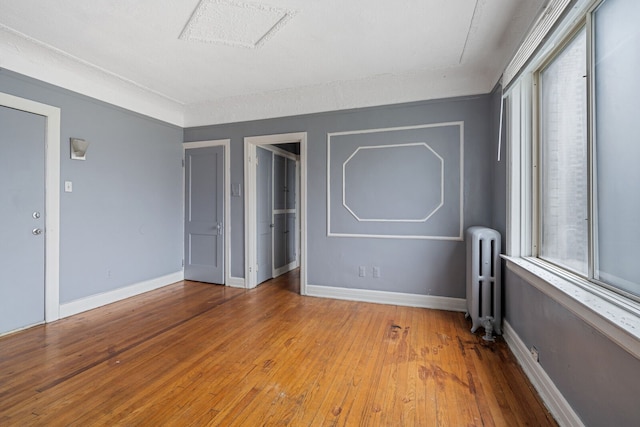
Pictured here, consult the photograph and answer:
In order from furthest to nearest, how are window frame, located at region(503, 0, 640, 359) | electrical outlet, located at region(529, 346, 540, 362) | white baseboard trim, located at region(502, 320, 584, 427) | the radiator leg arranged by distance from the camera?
1. the radiator leg
2. electrical outlet, located at region(529, 346, 540, 362)
3. white baseboard trim, located at region(502, 320, 584, 427)
4. window frame, located at region(503, 0, 640, 359)

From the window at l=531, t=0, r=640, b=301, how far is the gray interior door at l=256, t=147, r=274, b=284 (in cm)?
338

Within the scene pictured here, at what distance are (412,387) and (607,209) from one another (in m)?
1.48

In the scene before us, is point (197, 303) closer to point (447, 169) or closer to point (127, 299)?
point (127, 299)

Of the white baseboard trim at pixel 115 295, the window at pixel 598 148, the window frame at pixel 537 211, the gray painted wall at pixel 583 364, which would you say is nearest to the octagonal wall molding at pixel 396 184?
the window frame at pixel 537 211

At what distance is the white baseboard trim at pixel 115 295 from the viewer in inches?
123

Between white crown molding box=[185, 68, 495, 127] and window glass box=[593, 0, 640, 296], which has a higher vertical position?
white crown molding box=[185, 68, 495, 127]

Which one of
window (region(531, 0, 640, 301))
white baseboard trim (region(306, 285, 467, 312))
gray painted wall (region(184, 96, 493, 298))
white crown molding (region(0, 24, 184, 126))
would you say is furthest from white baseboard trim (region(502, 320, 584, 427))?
white crown molding (region(0, 24, 184, 126))

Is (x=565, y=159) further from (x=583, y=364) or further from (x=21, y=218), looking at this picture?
(x=21, y=218)

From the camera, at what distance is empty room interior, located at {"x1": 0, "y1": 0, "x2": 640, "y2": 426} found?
1.59 m

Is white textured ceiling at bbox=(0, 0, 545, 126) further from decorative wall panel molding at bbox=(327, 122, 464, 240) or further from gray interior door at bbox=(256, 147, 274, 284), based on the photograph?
gray interior door at bbox=(256, 147, 274, 284)

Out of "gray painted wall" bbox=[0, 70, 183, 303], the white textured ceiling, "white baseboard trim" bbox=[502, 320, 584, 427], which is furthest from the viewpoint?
"gray painted wall" bbox=[0, 70, 183, 303]

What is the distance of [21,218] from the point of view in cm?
273

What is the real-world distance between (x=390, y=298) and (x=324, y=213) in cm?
131

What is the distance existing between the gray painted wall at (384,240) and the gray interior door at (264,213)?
0.27 m
